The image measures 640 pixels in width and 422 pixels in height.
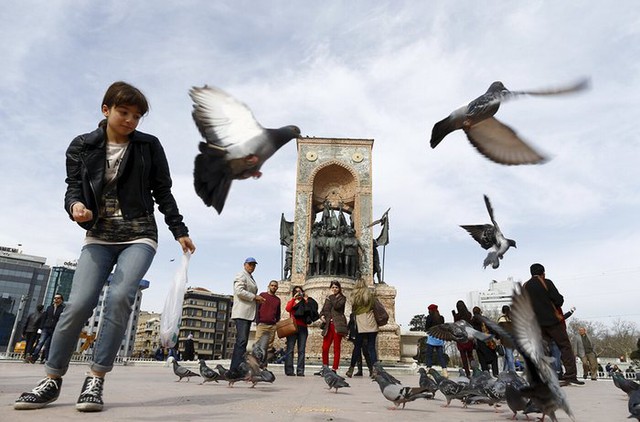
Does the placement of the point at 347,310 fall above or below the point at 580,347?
above

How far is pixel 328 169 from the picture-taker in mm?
21062

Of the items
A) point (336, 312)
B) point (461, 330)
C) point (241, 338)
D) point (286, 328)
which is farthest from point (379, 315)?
point (241, 338)

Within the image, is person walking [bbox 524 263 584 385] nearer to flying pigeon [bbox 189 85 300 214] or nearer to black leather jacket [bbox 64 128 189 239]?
black leather jacket [bbox 64 128 189 239]

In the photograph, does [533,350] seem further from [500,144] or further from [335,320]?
[335,320]

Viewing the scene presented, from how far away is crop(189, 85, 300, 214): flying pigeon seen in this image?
151 centimetres

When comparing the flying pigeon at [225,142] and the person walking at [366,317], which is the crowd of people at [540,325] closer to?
the person walking at [366,317]

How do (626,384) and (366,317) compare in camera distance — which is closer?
(626,384)

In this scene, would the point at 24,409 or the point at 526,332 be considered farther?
the point at 24,409

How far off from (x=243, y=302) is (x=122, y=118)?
3.84m

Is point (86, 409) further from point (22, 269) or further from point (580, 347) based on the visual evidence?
point (22, 269)

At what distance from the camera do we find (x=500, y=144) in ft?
8.91

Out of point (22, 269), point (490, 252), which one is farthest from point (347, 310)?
point (22, 269)

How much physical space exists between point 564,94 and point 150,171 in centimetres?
251

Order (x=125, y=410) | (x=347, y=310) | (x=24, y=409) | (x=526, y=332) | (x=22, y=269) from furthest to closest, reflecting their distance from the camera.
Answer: (x=22, y=269)
(x=347, y=310)
(x=125, y=410)
(x=24, y=409)
(x=526, y=332)
